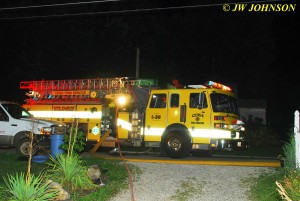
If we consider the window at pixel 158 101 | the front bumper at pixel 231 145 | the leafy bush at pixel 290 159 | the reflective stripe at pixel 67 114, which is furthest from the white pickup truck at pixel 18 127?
the leafy bush at pixel 290 159

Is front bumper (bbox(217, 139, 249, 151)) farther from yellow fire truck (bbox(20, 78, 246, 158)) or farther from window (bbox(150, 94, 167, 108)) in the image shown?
window (bbox(150, 94, 167, 108))

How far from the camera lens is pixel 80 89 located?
1638cm

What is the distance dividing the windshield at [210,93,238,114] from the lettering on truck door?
0.84ft

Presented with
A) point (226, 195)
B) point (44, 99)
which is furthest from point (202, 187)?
point (44, 99)

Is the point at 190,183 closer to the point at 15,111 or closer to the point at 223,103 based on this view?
the point at 223,103

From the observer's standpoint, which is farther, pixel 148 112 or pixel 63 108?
pixel 63 108

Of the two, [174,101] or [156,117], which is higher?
[174,101]

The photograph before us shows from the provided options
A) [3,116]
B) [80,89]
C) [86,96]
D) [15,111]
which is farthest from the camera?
[80,89]

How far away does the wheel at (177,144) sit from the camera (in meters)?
12.9

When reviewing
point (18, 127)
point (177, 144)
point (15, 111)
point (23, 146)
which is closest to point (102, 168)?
point (177, 144)

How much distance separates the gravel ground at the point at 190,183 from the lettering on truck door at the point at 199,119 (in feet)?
9.31

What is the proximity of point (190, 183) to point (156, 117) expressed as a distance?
Result: 529cm

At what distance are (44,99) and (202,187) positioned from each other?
33.9 ft

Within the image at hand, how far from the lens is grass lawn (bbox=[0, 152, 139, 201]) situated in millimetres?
7758
